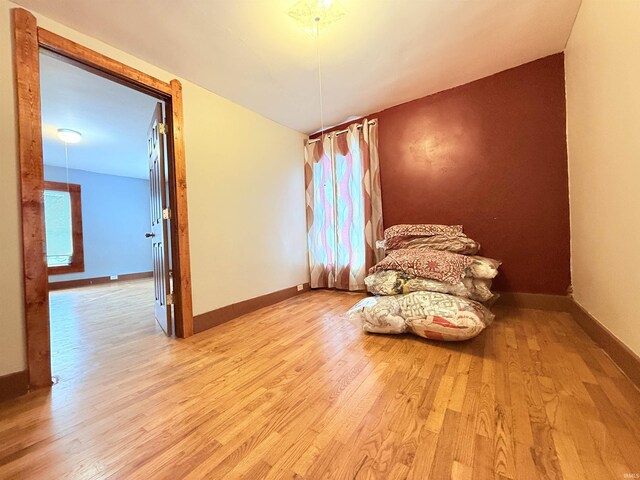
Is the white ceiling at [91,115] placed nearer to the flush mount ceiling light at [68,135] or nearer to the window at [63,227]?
the flush mount ceiling light at [68,135]

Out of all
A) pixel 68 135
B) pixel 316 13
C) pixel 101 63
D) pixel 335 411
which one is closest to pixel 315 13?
pixel 316 13

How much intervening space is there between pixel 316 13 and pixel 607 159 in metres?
1.90

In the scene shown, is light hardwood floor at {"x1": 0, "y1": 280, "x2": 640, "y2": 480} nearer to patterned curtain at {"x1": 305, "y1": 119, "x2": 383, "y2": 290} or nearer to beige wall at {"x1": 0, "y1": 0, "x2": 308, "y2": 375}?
beige wall at {"x1": 0, "y1": 0, "x2": 308, "y2": 375}

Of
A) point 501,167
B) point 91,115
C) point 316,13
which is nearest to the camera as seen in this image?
point 316,13

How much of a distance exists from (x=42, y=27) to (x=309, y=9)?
156 cm

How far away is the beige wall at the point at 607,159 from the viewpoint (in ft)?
3.67

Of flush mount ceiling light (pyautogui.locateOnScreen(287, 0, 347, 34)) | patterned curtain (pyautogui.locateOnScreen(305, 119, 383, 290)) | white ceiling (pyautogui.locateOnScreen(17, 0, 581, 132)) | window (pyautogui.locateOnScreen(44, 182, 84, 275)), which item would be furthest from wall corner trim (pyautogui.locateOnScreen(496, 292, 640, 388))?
window (pyautogui.locateOnScreen(44, 182, 84, 275))

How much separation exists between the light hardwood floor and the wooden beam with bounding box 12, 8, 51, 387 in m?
0.22

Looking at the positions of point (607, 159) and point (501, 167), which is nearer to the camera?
point (607, 159)

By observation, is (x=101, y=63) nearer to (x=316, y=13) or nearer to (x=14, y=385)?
(x=316, y=13)

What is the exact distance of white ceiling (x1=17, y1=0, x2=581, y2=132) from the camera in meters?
1.48

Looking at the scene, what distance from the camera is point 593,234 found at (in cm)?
158

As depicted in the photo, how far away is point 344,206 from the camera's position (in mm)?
3092

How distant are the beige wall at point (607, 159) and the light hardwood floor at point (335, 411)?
1.19 ft
